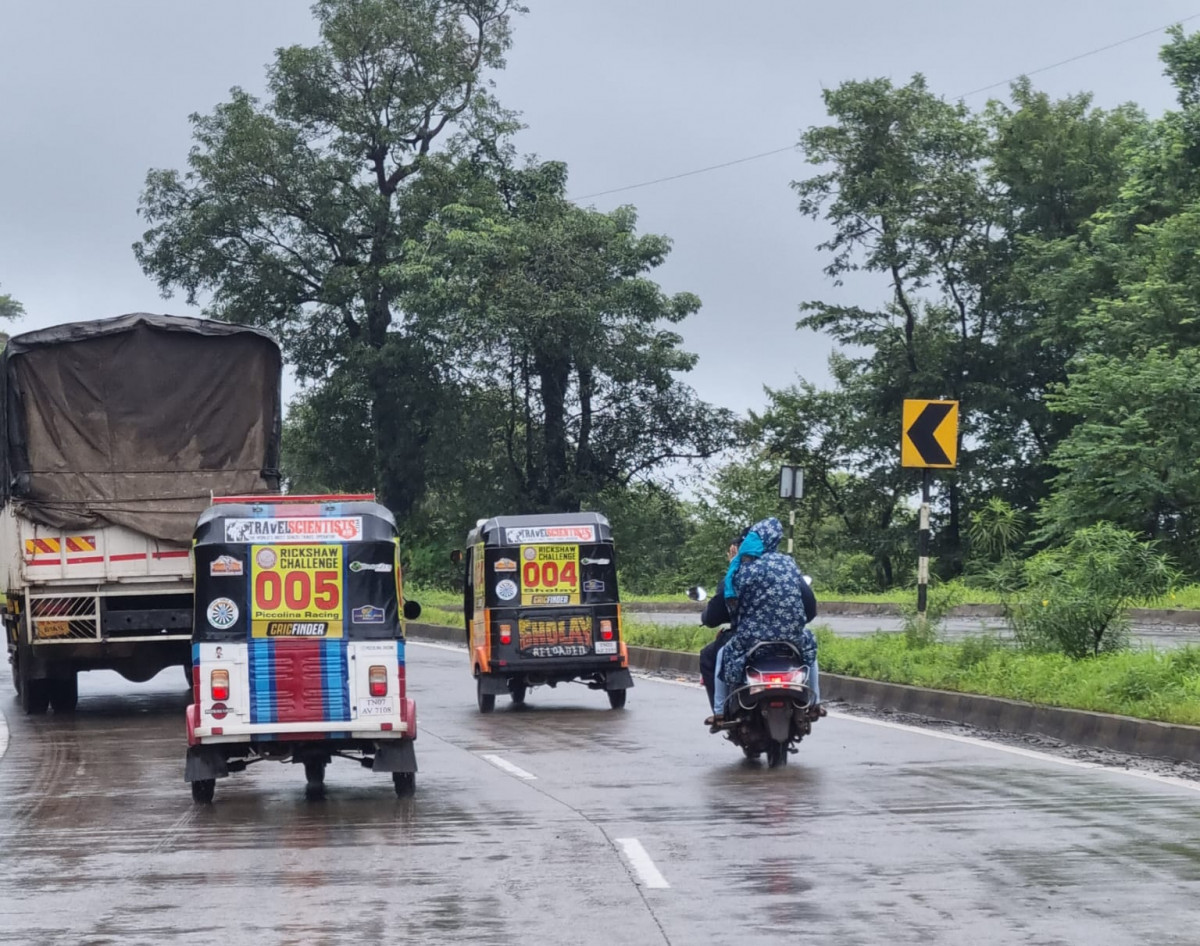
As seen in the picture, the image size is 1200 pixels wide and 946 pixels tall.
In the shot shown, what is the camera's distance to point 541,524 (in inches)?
792

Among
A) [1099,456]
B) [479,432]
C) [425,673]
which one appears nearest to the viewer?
[425,673]

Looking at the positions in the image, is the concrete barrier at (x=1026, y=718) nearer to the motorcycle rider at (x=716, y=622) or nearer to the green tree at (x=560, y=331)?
the motorcycle rider at (x=716, y=622)

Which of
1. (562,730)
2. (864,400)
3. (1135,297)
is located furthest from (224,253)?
(562,730)

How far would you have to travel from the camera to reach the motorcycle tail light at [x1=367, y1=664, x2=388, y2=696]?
12.0 metres

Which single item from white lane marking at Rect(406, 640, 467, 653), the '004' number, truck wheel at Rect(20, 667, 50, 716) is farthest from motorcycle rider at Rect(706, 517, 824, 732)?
white lane marking at Rect(406, 640, 467, 653)

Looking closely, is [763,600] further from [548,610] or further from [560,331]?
[560,331]

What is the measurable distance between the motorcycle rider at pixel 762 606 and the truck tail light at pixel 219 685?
3.90m

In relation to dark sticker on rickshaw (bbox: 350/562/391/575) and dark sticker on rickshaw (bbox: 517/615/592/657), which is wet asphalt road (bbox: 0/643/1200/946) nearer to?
dark sticker on rickshaw (bbox: 350/562/391/575)

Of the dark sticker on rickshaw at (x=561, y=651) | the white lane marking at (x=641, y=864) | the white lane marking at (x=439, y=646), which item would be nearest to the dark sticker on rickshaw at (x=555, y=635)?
→ the dark sticker on rickshaw at (x=561, y=651)

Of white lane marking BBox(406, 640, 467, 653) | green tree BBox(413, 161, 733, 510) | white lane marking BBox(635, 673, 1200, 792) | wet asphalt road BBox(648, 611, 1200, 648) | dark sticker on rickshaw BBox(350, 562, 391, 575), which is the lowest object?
white lane marking BBox(635, 673, 1200, 792)

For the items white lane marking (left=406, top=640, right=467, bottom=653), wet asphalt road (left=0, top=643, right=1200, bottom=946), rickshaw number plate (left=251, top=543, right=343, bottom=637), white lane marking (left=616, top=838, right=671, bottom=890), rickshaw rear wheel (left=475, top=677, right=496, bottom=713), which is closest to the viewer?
wet asphalt road (left=0, top=643, right=1200, bottom=946)

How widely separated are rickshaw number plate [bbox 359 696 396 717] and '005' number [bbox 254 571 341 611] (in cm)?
68

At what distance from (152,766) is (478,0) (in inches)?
1852

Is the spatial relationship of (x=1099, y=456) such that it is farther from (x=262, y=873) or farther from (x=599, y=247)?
(x=262, y=873)
